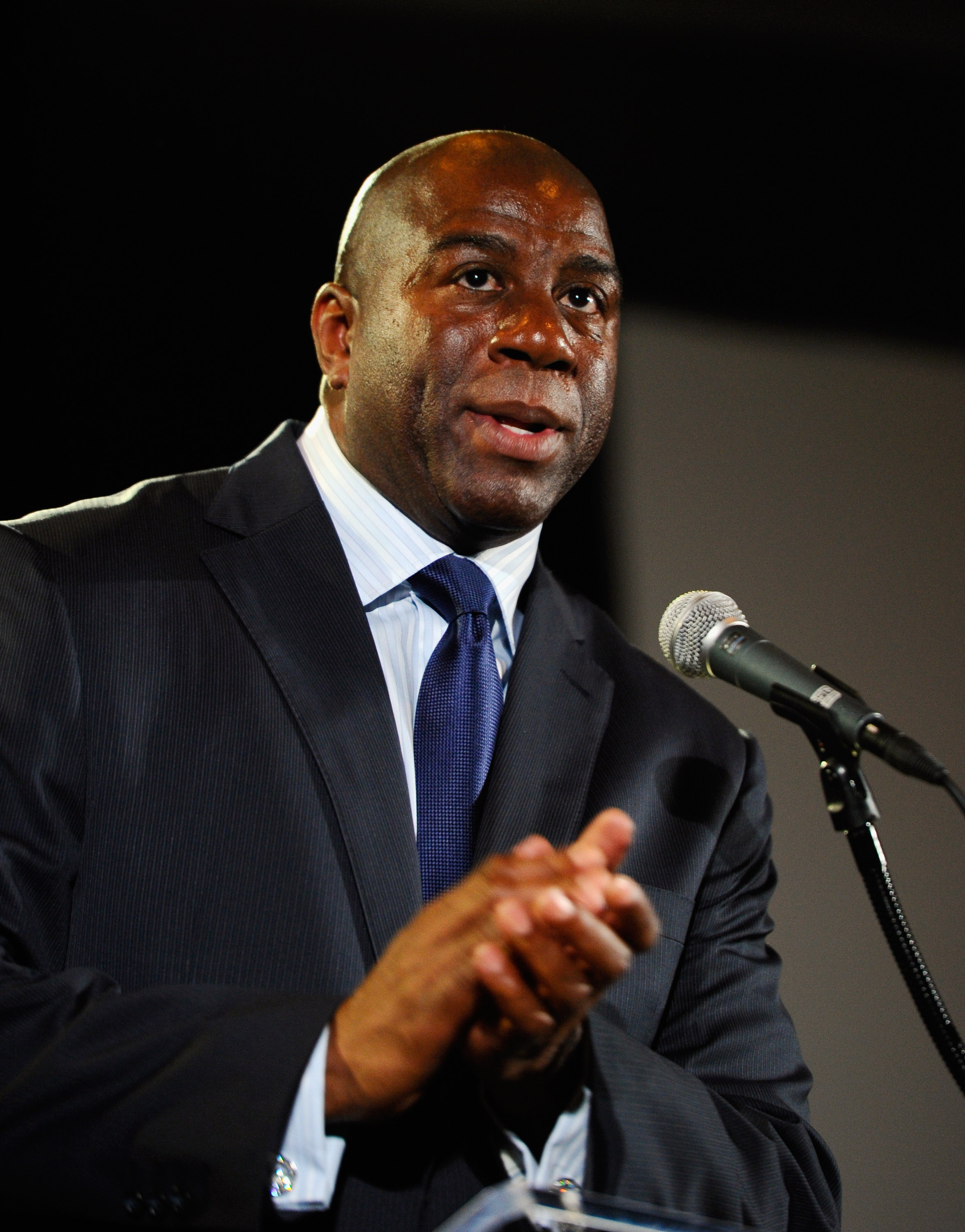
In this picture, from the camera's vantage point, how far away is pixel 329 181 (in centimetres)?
277

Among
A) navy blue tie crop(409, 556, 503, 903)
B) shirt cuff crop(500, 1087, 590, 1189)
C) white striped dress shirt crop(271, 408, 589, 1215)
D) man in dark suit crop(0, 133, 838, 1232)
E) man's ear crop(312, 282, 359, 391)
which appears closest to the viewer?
man in dark suit crop(0, 133, 838, 1232)

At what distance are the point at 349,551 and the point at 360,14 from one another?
1.52 metres

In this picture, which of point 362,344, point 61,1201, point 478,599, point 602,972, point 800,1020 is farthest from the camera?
point 800,1020

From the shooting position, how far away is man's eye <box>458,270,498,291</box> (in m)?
1.92

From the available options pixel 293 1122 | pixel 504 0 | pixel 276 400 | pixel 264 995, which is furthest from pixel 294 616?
pixel 504 0

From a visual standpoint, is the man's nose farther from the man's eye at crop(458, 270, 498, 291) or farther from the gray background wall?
the gray background wall

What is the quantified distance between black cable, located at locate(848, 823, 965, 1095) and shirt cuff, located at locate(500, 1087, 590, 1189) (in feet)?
1.22

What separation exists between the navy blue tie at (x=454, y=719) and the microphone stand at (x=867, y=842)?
1.68 feet

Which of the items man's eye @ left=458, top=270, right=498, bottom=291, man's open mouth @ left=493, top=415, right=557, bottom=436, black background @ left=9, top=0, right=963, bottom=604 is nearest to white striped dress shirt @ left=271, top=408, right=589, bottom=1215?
man's open mouth @ left=493, top=415, right=557, bottom=436

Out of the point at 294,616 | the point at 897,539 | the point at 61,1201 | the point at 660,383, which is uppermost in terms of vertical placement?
the point at 660,383

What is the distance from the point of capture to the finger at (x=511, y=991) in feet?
3.51

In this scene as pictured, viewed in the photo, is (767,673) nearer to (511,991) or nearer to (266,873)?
(511,991)

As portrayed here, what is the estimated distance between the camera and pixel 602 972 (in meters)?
1.06

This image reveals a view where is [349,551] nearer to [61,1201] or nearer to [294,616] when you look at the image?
[294,616]
